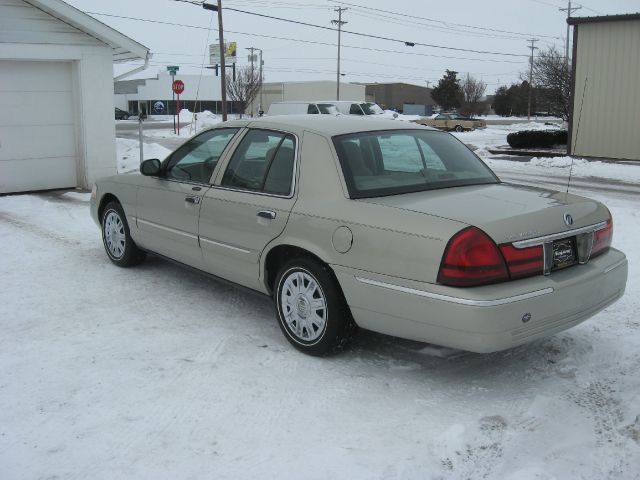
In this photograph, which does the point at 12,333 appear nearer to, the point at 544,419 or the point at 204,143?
the point at 204,143

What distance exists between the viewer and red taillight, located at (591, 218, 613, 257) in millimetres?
4203

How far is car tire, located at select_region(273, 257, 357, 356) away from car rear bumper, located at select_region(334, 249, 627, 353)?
14 centimetres

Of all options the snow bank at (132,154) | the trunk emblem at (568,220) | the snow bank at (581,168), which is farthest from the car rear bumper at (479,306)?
the snow bank at (581,168)

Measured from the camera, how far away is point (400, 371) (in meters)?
4.25

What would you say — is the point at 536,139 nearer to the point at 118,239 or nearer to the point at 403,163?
the point at 118,239

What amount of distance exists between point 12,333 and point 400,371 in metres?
2.80

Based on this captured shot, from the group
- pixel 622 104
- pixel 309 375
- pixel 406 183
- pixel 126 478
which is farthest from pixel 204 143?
pixel 622 104

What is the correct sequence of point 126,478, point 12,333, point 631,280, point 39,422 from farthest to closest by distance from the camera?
point 631,280 < point 12,333 < point 39,422 < point 126,478

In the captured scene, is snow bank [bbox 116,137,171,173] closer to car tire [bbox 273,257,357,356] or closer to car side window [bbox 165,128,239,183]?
car side window [bbox 165,128,239,183]

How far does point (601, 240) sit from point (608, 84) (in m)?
17.9

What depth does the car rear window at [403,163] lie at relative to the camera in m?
4.36

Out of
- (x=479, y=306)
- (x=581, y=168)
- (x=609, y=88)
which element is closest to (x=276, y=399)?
(x=479, y=306)

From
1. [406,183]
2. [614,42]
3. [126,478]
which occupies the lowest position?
[126,478]

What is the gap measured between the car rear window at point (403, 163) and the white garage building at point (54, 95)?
334 inches
